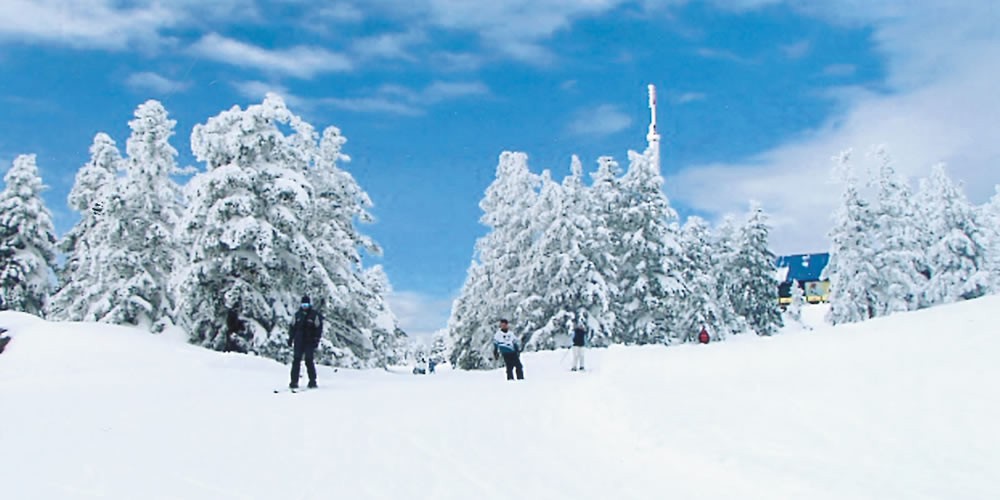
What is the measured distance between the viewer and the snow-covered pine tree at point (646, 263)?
37.5 m

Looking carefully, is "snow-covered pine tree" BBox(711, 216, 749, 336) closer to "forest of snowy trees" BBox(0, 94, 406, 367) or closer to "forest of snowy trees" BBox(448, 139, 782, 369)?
"forest of snowy trees" BBox(448, 139, 782, 369)

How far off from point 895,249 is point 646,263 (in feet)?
65.1

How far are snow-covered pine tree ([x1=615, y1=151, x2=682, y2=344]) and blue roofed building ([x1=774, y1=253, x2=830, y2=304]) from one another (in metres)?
73.3

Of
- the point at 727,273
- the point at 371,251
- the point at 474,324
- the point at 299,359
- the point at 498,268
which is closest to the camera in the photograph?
the point at 299,359

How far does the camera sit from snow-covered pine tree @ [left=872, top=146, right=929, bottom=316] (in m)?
46.9

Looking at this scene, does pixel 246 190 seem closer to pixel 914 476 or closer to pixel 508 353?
pixel 508 353

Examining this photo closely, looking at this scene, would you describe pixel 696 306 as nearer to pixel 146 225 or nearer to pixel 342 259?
pixel 342 259

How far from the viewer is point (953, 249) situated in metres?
49.1

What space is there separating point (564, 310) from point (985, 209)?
40.8 meters

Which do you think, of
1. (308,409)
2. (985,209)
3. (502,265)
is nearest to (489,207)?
(502,265)

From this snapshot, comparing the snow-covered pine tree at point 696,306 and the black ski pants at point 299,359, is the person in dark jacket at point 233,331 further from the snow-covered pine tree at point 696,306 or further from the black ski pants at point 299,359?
the snow-covered pine tree at point 696,306

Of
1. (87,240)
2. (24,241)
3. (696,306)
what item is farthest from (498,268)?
(24,241)

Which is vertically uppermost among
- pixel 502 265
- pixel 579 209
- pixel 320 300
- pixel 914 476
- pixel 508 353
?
pixel 579 209

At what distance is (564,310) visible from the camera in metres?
35.6
